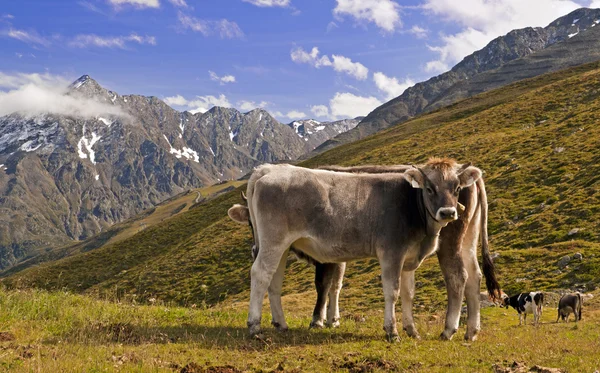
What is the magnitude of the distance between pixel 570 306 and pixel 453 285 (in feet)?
26.9

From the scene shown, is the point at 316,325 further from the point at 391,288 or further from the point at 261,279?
the point at 391,288

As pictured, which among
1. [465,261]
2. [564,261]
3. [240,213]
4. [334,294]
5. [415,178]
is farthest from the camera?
[564,261]

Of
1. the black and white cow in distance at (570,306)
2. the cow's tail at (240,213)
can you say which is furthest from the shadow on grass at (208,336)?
the black and white cow in distance at (570,306)

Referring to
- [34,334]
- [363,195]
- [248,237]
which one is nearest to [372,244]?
[363,195]

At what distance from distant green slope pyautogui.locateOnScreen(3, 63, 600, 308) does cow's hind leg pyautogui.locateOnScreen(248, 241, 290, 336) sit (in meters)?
6.40

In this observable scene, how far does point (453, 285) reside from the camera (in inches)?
458

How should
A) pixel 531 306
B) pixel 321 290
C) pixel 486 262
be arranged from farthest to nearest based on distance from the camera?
pixel 531 306, pixel 321 290, pixel 486 262

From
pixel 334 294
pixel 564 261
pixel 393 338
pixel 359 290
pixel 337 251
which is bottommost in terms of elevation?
pixel 359 290

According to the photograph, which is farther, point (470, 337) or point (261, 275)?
point (470, 337)

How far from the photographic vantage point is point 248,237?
55.7m

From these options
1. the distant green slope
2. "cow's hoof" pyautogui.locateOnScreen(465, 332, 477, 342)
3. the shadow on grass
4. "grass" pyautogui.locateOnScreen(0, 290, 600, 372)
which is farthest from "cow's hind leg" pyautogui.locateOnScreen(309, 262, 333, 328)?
the distant green slope

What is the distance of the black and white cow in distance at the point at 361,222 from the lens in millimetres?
10984

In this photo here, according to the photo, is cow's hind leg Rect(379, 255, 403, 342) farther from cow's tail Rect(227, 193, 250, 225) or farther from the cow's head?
cow's tail Rect(227, 193, 250, 225)

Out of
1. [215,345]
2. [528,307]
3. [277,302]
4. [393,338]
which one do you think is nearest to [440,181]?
[393,338]
